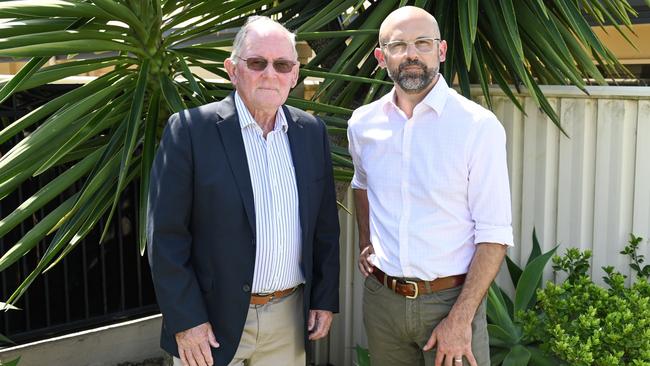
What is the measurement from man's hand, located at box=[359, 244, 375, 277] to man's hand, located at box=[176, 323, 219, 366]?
0.63 metres

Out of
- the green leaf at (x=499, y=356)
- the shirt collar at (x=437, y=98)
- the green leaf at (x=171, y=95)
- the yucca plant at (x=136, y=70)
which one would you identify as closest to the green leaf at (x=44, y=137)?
the yucca plant at (x=136, y=70)

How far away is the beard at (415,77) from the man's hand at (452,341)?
735mm

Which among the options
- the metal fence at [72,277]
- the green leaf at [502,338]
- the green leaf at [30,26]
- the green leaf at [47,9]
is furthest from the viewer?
the metal fence at [72,277]

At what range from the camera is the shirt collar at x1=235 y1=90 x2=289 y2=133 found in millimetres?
2494

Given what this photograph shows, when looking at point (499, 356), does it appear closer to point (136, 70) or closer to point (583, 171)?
point (583, 171)

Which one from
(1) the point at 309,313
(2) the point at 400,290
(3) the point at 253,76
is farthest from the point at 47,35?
(2) the point at 400,290

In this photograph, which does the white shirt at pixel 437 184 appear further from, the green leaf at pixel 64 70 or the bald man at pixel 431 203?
the green leaf at pixel 64 70

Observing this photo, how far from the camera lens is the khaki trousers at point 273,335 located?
8.35ft

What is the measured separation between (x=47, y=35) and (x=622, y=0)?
116 inches

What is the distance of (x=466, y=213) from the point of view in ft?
8.32

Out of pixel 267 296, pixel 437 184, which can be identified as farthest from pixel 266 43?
pixel 267 296

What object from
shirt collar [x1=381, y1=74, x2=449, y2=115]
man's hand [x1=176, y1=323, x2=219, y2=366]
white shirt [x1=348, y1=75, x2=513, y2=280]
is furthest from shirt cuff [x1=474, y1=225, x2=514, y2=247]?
man's hand [x1=176, y1=323, x2=219, y2=366]

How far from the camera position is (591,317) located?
3.14m

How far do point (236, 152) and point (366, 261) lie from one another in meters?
0.71
